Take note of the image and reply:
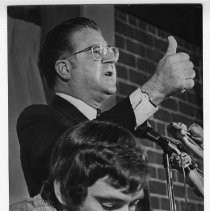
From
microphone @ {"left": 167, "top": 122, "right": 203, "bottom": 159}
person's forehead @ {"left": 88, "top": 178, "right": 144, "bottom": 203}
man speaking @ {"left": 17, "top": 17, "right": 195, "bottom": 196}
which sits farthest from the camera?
microphone @ {"left": 167, "top": 122, "right": 203, "bottom": 159}

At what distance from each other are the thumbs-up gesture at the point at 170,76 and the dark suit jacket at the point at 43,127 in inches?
5.9

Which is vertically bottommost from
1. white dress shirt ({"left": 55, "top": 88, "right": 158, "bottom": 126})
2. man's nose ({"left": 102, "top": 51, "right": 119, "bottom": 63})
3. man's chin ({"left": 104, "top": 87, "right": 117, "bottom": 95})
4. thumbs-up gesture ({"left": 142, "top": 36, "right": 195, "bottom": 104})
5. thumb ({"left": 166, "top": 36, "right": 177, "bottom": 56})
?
white dress shirt ({"left": 55, "top": 88, "right": 158, "bottom": 126})

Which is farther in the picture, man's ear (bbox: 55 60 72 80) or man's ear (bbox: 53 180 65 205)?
man's ear (bbox: 55 60 72 80)

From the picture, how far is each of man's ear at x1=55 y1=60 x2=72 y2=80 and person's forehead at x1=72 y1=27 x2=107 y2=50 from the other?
3.6 inches

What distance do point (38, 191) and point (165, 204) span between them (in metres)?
0.59

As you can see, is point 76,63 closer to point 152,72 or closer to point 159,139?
point 152,72

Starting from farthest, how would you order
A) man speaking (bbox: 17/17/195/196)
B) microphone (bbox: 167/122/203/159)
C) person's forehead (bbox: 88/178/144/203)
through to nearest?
microphone (bbox: 167/122/203/159), man speaking (bbox: 17/17/195/196), person's forehead (bbox: 88/178/144/203)

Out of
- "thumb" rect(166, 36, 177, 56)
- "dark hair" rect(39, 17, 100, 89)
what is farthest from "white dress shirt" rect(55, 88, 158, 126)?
"thumb" rect(166, 36, 177, 56)

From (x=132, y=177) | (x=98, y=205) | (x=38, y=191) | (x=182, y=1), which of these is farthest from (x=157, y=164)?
(x=182, y=1)

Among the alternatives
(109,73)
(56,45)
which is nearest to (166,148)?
(109,73)

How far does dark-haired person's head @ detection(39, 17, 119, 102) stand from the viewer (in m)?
2.74

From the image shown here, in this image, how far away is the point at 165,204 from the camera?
→ 2.73m

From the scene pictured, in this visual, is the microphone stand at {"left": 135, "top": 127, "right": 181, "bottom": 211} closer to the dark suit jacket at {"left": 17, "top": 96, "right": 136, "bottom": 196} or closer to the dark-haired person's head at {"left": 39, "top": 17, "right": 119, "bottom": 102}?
the dark suit jacket at {"left": 17, "top": 96, "right": 136, "bottom": 196}

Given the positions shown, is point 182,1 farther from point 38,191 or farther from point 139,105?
point 38,191
